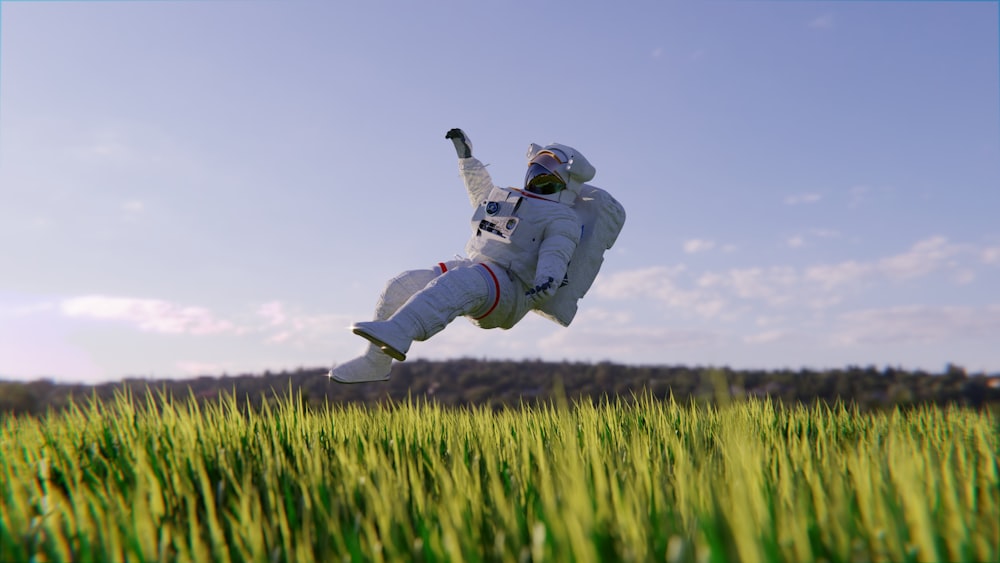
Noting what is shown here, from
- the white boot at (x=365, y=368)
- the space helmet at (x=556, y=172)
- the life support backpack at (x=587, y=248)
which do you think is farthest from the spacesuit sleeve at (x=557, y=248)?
the white boot at (x=365, y=368)

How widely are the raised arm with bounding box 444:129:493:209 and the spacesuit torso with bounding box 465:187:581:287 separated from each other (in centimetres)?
34

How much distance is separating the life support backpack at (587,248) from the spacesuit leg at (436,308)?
445 mm

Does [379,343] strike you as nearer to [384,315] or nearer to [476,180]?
[384,315]

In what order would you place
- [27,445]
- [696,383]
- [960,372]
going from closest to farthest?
[27,445] → [960,372] → [696,383]

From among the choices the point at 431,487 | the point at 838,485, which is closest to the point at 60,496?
the point at 431,487

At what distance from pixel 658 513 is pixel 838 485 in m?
0.48

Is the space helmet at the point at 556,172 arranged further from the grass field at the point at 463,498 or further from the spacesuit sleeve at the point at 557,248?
the grass field at the point at 463,498

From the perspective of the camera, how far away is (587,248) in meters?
4.77

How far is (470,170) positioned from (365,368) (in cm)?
146

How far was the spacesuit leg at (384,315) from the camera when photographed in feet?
14.3

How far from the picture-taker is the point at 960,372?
9.14 m

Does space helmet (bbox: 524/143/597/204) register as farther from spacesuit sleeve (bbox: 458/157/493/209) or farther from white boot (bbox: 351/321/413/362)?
white boot (bbox: 351/321/413/362)

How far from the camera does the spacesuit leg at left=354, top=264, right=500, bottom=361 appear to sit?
12.9 feet

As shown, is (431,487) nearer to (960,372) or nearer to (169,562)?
(169,562)
